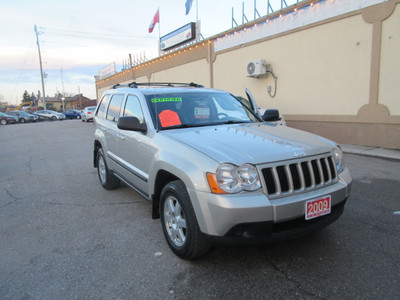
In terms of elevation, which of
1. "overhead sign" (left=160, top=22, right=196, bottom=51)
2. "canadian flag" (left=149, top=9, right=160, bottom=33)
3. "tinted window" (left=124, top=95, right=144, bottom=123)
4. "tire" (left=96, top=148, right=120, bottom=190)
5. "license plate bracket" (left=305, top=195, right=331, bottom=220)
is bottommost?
"tire" (left=96, top=148, right=120, bottom=190)

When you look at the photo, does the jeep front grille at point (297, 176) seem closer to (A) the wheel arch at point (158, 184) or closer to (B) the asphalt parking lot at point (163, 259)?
(B) the asphalt parking lot at point (163, 259)

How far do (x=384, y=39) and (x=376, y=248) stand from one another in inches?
296

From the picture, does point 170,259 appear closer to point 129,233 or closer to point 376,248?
point 129,233

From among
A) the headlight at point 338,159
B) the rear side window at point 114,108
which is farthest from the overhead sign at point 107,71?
the headlight at point 338,159

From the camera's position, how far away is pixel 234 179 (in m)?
2.45

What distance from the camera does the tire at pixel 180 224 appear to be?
8.64 ft

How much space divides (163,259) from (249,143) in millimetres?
1438

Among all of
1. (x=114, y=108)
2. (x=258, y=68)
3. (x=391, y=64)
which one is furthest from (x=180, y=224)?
(x=258, y=68)

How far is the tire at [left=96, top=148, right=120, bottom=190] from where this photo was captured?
5.14m

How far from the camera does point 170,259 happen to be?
9.71 feet

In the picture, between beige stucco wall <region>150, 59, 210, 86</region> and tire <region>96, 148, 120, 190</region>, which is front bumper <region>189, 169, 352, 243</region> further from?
beige stucco wall <region>150, 59, 210, 86</region>

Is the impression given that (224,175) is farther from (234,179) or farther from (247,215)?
(247,215)

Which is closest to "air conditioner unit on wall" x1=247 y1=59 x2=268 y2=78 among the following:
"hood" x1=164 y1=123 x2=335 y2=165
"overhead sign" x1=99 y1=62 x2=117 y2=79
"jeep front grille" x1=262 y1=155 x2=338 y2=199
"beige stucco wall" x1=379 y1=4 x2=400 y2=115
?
"beige stucco wall" x1=379 y1=4 x2=400 y2=115

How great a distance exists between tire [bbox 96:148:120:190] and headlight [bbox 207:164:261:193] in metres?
3.04
